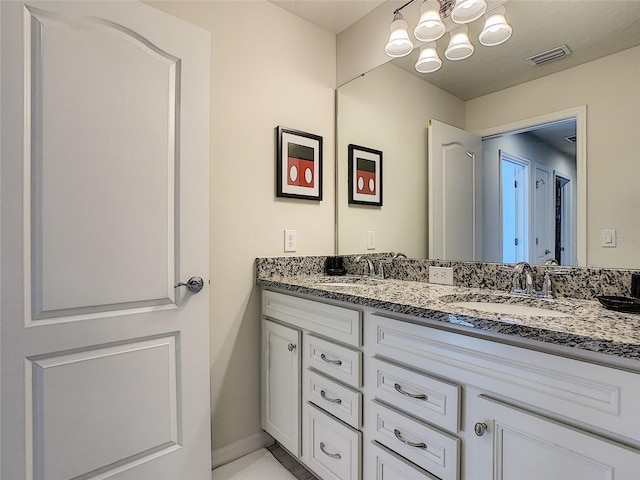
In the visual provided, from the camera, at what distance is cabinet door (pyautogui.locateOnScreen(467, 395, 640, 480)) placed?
0.71m

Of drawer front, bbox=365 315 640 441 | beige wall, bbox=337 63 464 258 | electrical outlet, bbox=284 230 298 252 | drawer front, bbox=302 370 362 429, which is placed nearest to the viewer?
drawer front, bbox=365 315 640 441

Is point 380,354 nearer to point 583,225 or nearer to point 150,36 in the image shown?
point 583,225

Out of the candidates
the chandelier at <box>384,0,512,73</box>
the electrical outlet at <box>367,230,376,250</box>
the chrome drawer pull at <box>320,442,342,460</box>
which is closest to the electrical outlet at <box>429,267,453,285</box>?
the electrical outlet at <box>367,230,376,250</box>

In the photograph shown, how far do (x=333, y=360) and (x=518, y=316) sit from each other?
2.28ft

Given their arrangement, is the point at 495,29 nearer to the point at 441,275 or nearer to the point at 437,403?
the point at 441,275

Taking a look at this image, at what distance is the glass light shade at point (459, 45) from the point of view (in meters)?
1.58

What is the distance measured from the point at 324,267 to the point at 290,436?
886mm

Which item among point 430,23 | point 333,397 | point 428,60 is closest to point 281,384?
point 333,397

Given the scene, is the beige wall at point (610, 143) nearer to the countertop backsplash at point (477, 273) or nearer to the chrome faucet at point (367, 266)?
the countertop backsplash at point (477, 273)

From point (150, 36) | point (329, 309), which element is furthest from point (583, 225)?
point (150, 36)

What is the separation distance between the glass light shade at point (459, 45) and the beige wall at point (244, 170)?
31.7 inches

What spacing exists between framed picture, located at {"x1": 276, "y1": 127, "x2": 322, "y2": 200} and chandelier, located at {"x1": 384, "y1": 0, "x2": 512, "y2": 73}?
0.64 meters

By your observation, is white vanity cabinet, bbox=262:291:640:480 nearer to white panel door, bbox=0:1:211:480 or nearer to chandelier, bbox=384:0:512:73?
white panel door, bbox=0:1:211:480

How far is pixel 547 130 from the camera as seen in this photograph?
1.35 meters
